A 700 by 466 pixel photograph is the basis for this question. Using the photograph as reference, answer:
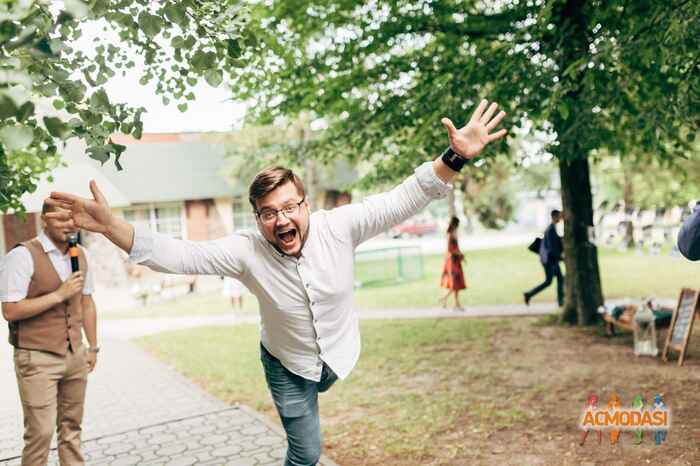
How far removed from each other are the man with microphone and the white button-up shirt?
1729mm

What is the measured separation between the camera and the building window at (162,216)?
31.1 meters

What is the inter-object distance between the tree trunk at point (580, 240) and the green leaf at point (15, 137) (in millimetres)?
9950

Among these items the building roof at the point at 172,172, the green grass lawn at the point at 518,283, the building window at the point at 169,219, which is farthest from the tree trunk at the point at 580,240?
the building window at the point at 169,219

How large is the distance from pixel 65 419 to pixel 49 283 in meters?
1.05

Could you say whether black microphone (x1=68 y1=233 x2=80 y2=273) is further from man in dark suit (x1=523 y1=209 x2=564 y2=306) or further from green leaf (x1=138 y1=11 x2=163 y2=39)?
man in dark suit (x1=523 y1=209 x2=564 y2=306)

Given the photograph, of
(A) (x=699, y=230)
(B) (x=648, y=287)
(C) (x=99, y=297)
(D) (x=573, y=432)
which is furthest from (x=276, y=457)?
(C) (x=99, y=297)

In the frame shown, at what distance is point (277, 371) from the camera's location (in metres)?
3.51

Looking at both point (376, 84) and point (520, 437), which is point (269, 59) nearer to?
point (376, 84)

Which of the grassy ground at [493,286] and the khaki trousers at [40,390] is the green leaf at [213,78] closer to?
the khaki trousers at [40,390]

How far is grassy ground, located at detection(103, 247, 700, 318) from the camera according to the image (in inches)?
632

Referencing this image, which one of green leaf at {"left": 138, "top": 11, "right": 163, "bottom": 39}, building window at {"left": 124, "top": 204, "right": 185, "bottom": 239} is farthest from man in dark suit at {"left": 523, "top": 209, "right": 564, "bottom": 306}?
building window at {"left": 124, "top": 204, "right": 185, "bottom": 239}

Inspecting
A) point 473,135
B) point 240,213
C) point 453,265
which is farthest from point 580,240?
point 240,213

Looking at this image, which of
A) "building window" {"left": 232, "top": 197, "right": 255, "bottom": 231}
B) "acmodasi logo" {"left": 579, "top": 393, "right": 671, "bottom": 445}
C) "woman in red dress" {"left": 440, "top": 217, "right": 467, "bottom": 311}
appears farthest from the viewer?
"building window" {"left": 232, "top": 197, "right": 255, "bottom": 231}

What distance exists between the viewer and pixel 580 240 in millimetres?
10961
